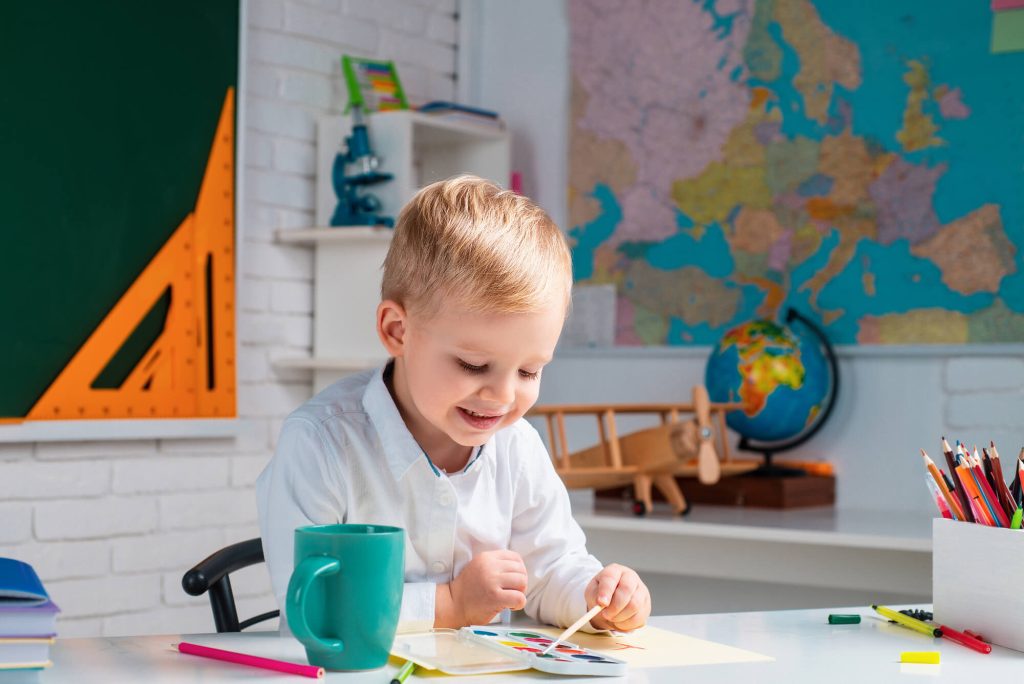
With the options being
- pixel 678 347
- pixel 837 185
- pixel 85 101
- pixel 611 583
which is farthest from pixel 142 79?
pixel 611 583

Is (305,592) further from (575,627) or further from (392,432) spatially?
(392,432)

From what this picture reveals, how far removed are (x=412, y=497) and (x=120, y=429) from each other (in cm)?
140

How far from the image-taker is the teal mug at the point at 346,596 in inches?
33.7

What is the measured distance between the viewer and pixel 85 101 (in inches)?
95.0

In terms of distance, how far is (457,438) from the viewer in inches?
45.3

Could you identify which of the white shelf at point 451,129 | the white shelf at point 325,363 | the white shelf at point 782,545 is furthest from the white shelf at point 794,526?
the white shelf at point 451,129

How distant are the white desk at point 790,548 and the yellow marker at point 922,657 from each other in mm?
1061

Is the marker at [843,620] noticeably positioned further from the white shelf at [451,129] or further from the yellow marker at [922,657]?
the white shelf at [451,129]

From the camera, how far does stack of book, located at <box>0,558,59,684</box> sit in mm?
810

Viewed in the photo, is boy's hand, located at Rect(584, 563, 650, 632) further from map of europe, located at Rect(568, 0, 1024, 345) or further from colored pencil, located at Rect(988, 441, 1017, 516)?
map of europe, located at Rect(568, 0, 1024, 345)

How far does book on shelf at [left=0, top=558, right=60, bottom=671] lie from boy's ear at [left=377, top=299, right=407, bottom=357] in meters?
0.44

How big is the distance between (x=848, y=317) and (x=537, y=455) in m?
1.45

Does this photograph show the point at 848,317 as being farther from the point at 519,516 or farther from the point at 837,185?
the point at 519,516

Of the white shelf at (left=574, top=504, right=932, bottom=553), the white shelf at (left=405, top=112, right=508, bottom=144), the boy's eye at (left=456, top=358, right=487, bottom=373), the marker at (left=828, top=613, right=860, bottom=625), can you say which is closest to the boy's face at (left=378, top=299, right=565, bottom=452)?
the boy's eye at (left=456, top=358, right=487, bottom=373)
